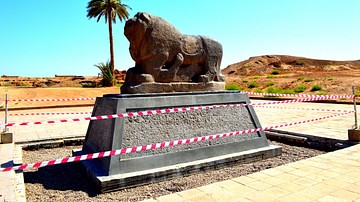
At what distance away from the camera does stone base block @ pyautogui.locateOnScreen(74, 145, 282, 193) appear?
3.71m

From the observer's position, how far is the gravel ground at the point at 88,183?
3604mm

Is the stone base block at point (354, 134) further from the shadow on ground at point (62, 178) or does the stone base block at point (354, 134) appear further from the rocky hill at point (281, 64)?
the rocky hill at point (281, 64)

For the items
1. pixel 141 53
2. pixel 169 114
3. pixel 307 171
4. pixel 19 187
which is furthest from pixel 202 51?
pixel 19 187

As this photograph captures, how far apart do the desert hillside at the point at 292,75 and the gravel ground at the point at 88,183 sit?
16.8 meters

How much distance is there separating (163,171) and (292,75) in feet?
114

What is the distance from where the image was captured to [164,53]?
498cm

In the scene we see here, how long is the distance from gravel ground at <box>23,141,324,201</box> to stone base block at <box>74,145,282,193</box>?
75mm

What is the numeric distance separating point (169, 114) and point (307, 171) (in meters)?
2.19

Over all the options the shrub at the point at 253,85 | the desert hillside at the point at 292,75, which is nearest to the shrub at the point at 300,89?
the desert hillside at the point at 292,75

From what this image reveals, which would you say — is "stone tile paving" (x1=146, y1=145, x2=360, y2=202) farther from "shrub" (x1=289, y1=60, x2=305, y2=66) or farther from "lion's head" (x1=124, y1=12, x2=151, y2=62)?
"shrub" (x1=289, y1=60, x2=305, y2=66)

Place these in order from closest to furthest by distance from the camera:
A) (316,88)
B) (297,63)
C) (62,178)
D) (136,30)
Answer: (62,178)
(136,30)
(316,88)
(297,63)

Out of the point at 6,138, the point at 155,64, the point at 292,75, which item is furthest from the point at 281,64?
the point at 6,138

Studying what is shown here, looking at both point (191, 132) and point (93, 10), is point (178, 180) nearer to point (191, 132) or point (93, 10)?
point (191, 132)

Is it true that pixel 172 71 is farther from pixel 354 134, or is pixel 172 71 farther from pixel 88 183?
pixel 354 134
